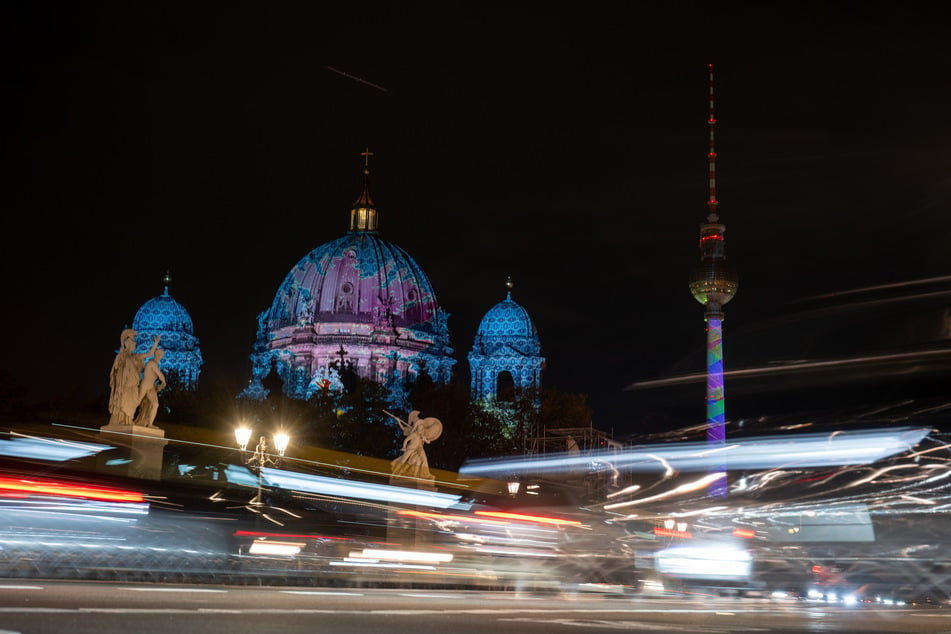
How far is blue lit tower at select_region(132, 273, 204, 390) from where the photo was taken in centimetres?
12712

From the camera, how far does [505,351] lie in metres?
128

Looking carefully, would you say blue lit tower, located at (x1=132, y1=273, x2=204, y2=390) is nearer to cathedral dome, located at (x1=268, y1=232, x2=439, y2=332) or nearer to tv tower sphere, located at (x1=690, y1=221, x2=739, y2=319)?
cathedral dome, located at (x1=268, y1=232, x2=439, y2=332)

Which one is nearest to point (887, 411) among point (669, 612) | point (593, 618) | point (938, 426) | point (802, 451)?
point (938, 426)

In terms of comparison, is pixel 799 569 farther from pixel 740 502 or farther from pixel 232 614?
pixel 232 614

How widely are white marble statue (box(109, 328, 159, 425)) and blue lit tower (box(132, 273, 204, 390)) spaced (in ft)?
320

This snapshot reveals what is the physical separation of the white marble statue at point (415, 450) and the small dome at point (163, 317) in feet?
335

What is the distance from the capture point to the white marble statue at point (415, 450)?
2989 cm

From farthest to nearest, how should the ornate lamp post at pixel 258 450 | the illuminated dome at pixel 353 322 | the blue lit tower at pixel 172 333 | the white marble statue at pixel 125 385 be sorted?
the blue lit tower at pixel 172 333 < the illuminated dome at pixel 353 322 < the white marble statue at pixel 125 385 < the ornate lamp post at pixel 258 450

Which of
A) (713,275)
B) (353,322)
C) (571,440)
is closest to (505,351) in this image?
(353,322)

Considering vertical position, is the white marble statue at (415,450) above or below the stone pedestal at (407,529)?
above

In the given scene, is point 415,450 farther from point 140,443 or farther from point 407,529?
point 407,529

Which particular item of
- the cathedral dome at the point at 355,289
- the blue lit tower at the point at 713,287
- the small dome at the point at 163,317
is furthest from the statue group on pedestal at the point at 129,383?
the small dome at the point at 163,317

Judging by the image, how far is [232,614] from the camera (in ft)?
33.3

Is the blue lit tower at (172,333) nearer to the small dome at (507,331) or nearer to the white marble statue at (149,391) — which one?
the small dome at (507,331)
